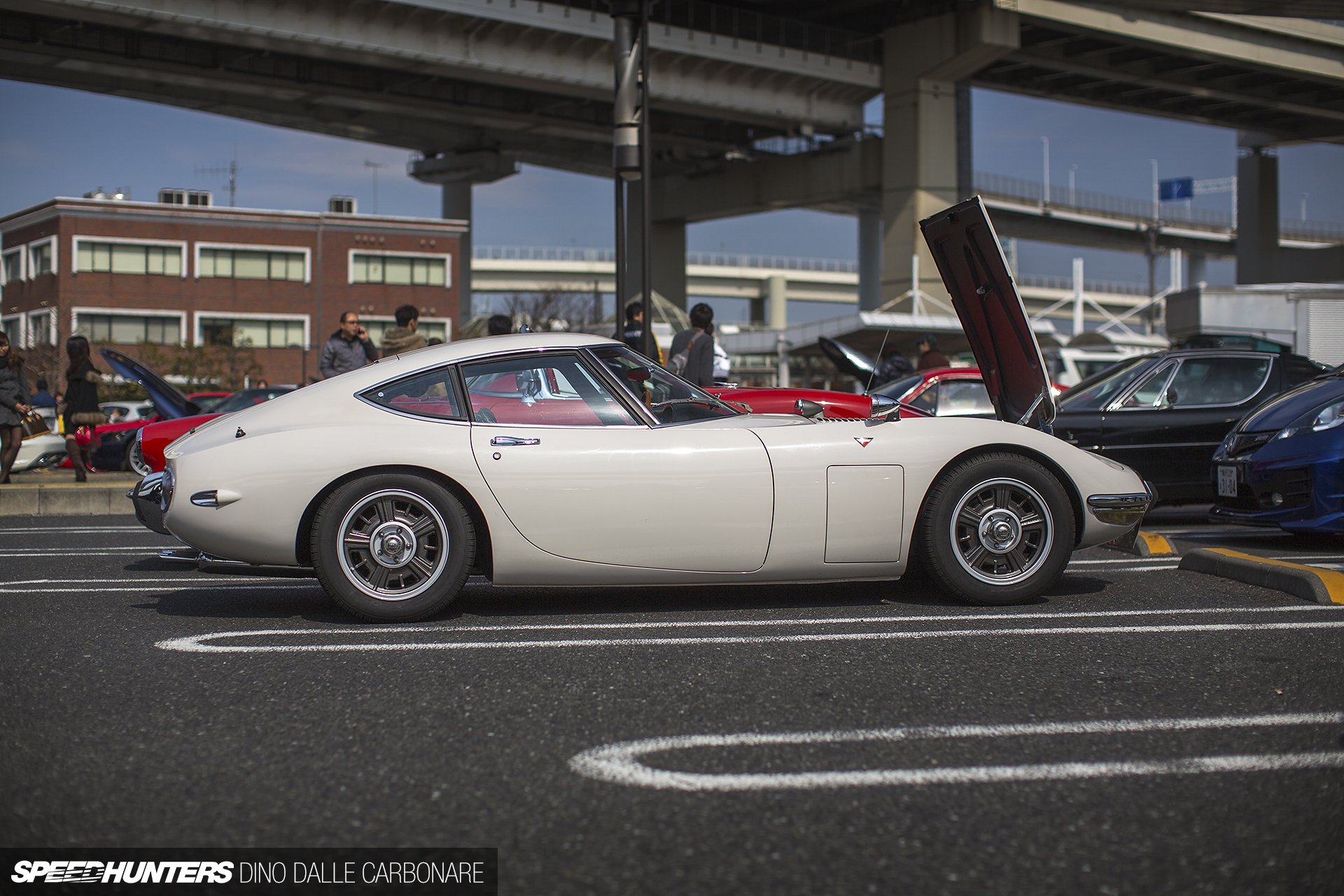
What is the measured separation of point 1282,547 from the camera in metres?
7.60

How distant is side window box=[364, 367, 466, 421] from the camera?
528cm

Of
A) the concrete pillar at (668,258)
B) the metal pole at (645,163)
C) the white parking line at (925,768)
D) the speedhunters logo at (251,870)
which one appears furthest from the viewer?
the concrete pillar at (668,258)

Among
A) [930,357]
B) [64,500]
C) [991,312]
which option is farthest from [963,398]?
[64,500]

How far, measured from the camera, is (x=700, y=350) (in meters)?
10.5

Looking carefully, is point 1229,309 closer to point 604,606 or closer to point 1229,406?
point 1229,406

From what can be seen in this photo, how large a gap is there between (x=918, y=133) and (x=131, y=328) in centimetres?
3847

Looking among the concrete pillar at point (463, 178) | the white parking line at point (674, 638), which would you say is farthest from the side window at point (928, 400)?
the concrete pillar at point (463, 178)

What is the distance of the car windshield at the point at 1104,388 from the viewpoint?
943cm

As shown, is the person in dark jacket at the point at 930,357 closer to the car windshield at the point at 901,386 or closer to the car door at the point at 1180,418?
the car windshield at the point at 901,386

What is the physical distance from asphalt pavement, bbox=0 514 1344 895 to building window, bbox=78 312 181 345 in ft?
188

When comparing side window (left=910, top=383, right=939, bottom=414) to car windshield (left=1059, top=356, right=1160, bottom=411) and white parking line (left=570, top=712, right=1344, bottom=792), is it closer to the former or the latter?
car windshield (left=1059, top=356, right=1160, bottom=411)

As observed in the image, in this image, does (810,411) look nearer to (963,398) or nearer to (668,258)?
(963,398)

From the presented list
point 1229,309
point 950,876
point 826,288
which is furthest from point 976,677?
point 826,288

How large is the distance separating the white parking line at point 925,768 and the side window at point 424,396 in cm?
237
